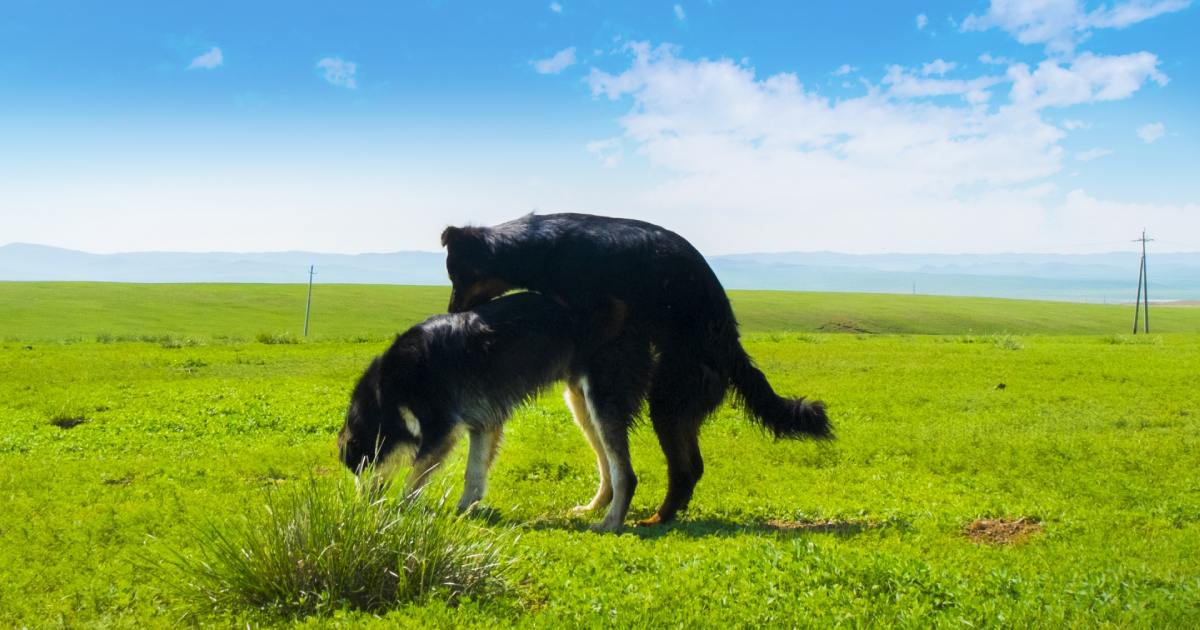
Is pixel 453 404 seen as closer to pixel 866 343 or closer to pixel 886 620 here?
pixel 886 620

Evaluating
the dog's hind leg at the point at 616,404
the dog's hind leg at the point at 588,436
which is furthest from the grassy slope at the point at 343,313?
the dog's hind leg at the point at 616,404

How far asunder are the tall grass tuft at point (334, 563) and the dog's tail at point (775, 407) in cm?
345

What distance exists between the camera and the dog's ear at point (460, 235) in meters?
8.29

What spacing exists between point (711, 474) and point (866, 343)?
2144 centimetres

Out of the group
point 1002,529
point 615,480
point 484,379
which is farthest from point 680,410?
point 1002,529

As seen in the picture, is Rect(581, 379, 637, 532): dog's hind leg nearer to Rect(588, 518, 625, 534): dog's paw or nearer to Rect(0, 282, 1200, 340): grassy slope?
Rect(588, 518, 625, 534): dog's paw

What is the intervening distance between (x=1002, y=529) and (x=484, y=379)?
526 centimetres

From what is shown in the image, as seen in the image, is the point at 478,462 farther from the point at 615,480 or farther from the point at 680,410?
the point at 680,410

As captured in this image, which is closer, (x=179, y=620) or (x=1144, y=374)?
(x=179, y=620)

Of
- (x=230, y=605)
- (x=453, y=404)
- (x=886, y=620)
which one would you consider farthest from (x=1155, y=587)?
(x=230, y=605)

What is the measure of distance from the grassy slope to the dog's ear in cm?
4067

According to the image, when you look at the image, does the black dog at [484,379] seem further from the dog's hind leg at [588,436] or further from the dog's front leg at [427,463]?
the dog's hind leg at [588,436]

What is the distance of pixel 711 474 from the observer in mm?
11398

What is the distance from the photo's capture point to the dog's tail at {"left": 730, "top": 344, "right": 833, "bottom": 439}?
8883mm
